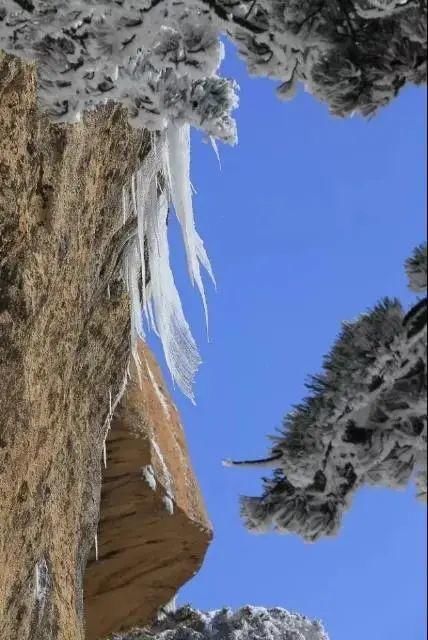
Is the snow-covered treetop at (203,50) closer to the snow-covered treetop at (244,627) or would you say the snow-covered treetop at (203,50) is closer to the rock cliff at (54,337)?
the rock cliff at (54,337)

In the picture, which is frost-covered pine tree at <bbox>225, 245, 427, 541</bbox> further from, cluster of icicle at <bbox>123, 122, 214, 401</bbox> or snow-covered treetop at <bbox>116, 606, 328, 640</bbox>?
snow-covered treetop at <bbox>116, 606, 328, 640</bbox>

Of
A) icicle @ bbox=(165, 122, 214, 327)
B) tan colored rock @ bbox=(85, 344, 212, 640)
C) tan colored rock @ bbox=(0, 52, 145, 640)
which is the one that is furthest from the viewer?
tan colored rock @ bbox=(85, 344, 212, 640)

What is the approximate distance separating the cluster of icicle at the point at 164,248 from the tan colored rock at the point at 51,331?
12 cm

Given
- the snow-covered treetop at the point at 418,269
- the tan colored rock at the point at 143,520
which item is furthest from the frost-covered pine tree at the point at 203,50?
the tan colored rock at the point at 143,520

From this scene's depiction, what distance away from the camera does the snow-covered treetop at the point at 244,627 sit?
706 centimetres

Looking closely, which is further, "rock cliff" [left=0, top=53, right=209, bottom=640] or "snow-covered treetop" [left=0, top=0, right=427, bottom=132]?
"rock cliff" [left=0, top=53, right=209, bottom=640]

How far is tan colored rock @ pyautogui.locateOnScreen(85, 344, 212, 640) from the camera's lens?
7.71 m

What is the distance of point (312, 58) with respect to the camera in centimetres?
237

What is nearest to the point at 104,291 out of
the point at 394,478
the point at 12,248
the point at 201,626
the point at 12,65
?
the point at 12,248

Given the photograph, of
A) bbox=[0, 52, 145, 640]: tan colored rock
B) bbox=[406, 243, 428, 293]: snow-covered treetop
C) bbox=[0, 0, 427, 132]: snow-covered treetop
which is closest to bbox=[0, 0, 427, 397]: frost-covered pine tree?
bbox=[0, 0, 427, 132]: snow-covered treetop

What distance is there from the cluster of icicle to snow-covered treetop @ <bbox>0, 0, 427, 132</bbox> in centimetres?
188

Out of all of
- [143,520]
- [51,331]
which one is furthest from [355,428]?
[143,520]

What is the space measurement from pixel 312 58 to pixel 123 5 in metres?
0.64

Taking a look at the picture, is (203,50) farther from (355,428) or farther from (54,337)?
(54,337)
